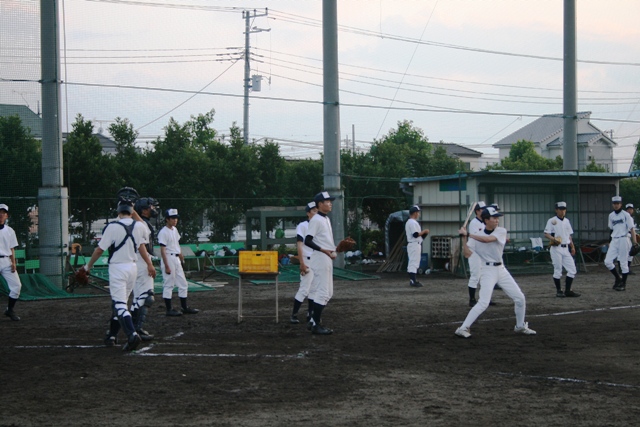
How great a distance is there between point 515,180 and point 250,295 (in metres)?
10.4

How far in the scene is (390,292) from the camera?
18812mm

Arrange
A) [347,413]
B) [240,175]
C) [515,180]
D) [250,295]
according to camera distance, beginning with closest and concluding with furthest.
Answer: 1. [347,413]
2. [250,295]
3. [515,180]
4. [240,175]

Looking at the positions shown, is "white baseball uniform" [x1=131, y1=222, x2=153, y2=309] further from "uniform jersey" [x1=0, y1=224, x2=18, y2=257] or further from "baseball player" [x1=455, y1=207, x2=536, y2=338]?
"baseball player" [x1=455, y1=207, x2=536, y2=338]

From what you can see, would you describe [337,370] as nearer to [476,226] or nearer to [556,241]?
[476,226]

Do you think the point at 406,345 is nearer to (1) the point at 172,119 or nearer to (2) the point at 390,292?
(2) the point at 390,292

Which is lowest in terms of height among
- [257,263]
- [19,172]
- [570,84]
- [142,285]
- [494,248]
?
[142,285]

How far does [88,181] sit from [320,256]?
1521 cm

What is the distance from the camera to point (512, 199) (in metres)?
24.9

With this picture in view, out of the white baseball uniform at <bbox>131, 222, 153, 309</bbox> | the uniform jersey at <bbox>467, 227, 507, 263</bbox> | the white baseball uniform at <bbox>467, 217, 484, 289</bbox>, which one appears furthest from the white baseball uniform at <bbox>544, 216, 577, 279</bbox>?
the white baseball uniform at <bbox>131, 222, 153, 309</bbox>

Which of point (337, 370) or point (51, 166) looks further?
point (51, 166)

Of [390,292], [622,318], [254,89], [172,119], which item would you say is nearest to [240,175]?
[172,119]

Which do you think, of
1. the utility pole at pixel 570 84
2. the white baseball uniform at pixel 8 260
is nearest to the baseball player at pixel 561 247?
the white baseball uniform at pixel 8 260

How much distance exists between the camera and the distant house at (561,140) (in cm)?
7589

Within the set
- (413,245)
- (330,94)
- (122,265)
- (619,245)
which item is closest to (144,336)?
(122,265)
